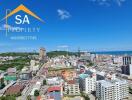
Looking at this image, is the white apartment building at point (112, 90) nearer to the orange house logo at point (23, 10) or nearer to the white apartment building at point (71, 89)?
the white apartment building at point (71, 89)

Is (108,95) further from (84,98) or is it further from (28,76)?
(28,76)

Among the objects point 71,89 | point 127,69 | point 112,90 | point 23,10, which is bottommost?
point 71,89

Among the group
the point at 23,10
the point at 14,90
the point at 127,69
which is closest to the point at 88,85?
the point at 14,90

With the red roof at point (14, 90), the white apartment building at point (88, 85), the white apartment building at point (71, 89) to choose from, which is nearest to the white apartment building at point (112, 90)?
the white apartment building at point (71, 89)

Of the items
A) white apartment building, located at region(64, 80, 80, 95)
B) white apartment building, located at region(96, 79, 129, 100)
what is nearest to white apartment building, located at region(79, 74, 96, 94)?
white apartment building, located at region(64, 80, 80, 95)

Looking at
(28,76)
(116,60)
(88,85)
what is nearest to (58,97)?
(88,85)

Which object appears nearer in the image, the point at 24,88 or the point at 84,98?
the point at 84,98

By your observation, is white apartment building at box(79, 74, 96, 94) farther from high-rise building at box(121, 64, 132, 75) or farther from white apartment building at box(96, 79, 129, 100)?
high-rise building at box(121, 64, 132, 75)

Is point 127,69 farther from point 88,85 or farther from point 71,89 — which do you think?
point 71,89
